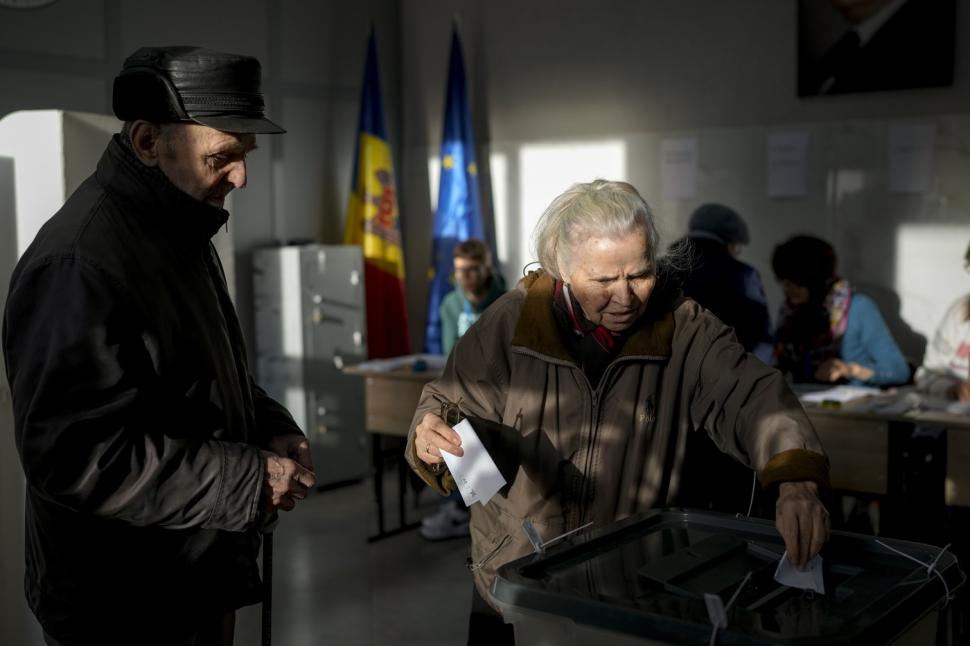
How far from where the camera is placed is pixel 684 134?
556cm

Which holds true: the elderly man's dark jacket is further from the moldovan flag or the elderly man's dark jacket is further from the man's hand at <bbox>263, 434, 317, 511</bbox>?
the moldovan flag

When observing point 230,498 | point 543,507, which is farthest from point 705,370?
point 230,498

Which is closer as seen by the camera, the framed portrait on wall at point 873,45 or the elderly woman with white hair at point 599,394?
Result: the elderly woman with white hair at point 599,394

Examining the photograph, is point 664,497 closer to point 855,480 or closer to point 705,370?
point 705,370

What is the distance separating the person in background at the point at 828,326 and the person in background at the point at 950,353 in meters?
0.15

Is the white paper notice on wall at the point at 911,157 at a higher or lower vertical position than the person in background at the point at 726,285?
higher

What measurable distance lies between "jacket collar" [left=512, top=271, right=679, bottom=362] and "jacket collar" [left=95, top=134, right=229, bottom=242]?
0.59 m

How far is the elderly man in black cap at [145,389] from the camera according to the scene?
1462 mm

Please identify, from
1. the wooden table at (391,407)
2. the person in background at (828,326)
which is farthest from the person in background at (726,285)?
the wooden table at (391,407)

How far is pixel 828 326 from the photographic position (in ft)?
14.0

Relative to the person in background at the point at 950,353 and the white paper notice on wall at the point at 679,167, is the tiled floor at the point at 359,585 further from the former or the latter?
the white paper notice on wall at the point at 679,167

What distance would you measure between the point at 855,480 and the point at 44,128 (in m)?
2.83

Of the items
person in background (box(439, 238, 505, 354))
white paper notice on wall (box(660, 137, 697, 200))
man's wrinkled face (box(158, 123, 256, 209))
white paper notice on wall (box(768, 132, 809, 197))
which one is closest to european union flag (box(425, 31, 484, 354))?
white paper notice on wall (box(660, 137, 697, 200))

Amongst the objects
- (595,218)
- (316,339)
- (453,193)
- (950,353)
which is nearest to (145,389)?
(595,218)
